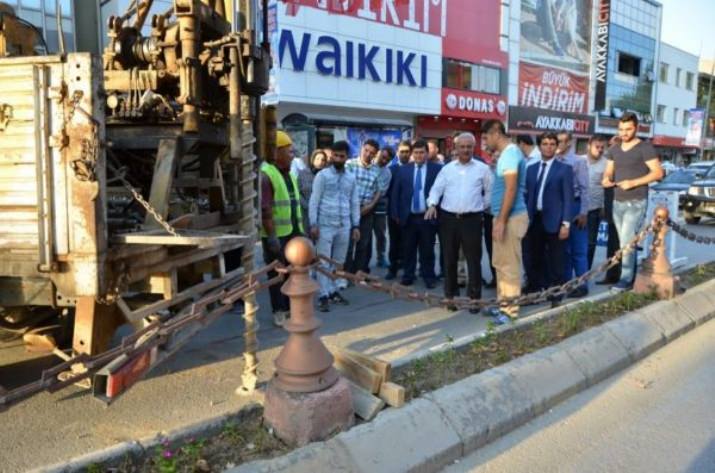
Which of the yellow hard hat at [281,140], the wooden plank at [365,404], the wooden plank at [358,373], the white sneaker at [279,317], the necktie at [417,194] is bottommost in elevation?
the white sneaker at [279,317]

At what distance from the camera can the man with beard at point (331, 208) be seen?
6051 millimetres

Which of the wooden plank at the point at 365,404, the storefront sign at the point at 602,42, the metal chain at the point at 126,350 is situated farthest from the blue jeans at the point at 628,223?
the storefront sign at the point at 602,42

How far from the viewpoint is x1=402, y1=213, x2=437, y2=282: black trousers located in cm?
726

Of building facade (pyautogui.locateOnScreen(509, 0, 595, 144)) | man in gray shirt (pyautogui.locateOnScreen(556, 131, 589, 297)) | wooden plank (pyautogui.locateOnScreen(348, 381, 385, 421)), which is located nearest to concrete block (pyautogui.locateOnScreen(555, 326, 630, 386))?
wooden plank (pyautogui.locateOnScreen(348, 381, 385, 421))

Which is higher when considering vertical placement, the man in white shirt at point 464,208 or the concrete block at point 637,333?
the man in white shirt at point 464,208

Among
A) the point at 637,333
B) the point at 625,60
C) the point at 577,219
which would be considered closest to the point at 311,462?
the point at 637,333

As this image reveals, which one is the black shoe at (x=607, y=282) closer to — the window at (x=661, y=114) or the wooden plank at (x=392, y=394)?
the wooden plank at (x=392, y=394)

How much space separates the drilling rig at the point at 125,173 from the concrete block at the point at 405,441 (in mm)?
971

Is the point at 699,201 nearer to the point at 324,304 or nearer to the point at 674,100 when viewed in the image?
the point at 324,304

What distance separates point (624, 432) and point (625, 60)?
39.0m

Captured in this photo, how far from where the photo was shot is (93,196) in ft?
9.73

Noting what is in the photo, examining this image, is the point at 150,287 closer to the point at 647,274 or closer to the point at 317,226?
the point at 317,226

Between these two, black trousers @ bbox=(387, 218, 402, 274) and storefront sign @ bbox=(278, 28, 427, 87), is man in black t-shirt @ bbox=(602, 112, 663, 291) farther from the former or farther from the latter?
storefront sign @ bbox=(278, 28, 427, 87)

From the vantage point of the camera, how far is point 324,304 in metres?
6.10
